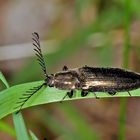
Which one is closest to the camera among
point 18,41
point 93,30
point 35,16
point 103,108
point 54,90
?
point 54,90

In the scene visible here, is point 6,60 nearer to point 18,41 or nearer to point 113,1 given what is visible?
point 18,41

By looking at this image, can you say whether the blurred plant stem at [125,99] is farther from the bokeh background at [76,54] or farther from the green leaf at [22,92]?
the bokeh background at [76,54]

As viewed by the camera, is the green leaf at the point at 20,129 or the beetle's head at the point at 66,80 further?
the beetle's head at the point at 66,80

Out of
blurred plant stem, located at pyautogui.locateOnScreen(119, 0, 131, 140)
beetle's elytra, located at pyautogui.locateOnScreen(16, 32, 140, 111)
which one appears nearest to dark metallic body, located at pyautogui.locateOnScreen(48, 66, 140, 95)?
beetle's elytra, located at pyautogui.locateOnScreen(16, 32, 140, 111)

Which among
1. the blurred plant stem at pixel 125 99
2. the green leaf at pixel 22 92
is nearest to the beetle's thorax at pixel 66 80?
the green leaf at pixel 22 92

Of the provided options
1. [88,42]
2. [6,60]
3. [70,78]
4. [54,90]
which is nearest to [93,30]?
[88,42]

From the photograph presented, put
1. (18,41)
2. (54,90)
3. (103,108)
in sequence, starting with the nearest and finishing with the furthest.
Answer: (54,90) → (103,108) → (18,41)

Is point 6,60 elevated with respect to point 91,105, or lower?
elevated

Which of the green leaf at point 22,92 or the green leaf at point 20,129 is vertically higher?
the green leaf at point 22,92
